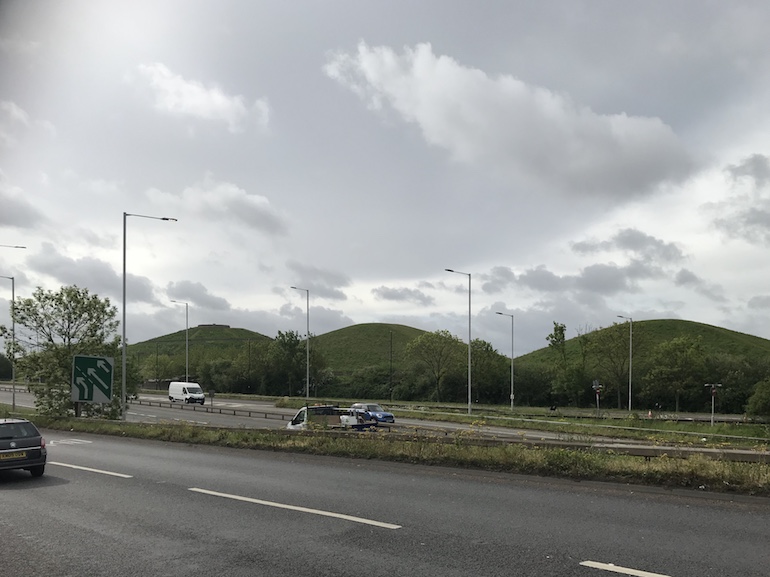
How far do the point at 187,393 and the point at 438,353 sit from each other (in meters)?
37.2

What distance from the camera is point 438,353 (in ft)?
305

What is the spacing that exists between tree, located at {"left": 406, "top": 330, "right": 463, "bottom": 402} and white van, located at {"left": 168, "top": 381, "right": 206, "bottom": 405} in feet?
113

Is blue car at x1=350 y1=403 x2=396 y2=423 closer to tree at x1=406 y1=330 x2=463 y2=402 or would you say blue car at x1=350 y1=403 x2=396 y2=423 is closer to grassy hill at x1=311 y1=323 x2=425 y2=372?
tree at x1=406 y1=330 x2=463 y2=402

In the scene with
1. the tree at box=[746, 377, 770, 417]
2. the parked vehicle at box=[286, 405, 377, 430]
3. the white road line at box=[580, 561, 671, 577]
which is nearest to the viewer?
the white road line at box=[580, 561, 671, 577]

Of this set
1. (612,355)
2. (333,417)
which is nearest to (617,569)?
(333,417)

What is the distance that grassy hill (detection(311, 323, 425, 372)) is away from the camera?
151m

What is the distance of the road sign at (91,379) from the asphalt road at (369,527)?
13.9 meters

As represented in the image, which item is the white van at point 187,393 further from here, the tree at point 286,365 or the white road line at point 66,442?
the white road line at point 66,442

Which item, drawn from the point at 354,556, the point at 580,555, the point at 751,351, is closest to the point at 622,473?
the point at 580,555

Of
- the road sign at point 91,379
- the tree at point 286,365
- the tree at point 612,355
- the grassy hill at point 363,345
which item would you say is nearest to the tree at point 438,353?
the tree at point 286,365

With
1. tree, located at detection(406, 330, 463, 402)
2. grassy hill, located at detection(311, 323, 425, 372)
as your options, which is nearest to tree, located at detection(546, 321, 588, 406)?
tree, located at detection(406, 330, 463, 402)

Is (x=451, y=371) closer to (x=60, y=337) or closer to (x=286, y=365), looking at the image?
(x=286, y=365)

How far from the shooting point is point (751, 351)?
111m

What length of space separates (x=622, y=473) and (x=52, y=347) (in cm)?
3266
